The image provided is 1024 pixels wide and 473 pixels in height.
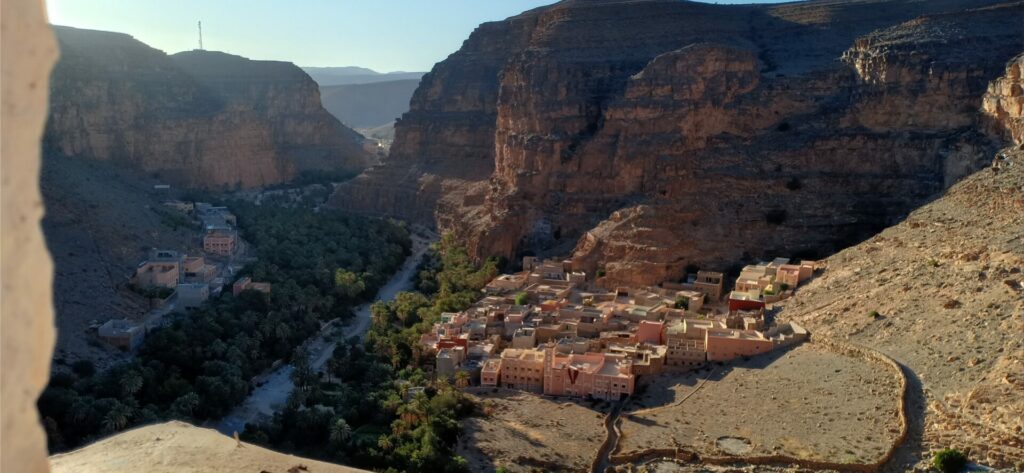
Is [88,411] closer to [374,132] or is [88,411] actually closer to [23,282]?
[23,282]

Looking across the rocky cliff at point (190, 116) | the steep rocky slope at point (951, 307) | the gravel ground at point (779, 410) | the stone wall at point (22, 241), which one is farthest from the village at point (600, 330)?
the rocky cliff at point (190, 116)

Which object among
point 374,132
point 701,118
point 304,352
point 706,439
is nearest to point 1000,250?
point 706,439

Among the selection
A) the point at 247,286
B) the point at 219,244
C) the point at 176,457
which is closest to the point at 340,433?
the point at 176,457

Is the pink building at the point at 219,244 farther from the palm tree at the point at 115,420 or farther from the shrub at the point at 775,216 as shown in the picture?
the shrub at the point at 775,216

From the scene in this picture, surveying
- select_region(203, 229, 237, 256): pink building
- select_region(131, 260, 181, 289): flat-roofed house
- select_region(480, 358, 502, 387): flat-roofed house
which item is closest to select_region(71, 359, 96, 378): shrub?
select_region(131, 260, 181, 289): flat-roofed house

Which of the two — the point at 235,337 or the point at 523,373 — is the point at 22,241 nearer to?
the point at 523,373
